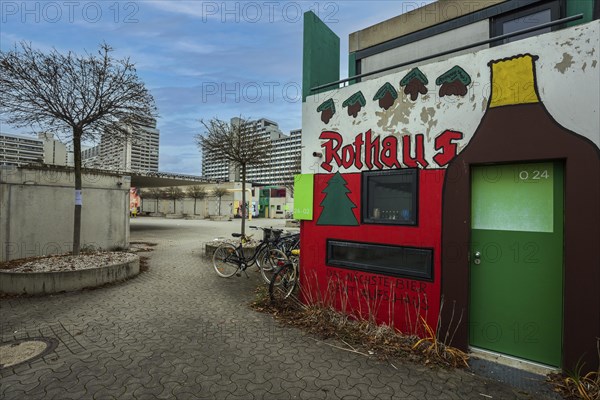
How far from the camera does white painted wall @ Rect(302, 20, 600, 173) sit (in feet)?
10.0

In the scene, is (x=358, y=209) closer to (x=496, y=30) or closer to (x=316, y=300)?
(x=316, y=300)

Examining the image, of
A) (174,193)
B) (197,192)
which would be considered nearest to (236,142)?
(197,192)

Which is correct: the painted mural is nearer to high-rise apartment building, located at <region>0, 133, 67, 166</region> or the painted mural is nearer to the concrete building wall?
the concrete building wall

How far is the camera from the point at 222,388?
2971mm

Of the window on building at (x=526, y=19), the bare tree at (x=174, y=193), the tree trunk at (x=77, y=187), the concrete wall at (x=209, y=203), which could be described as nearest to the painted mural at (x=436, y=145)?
the window on building at (x=526, y=19)

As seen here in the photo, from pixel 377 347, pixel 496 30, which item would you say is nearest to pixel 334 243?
pixel 377 347

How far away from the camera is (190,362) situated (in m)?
3.45

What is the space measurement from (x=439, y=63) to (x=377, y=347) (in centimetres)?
365

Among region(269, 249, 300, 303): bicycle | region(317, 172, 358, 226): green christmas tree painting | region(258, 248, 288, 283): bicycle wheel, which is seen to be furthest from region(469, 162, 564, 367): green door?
region(258, 248, 288, 283): bicycle wheel

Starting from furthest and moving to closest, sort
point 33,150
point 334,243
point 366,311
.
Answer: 1. point 33,150
2. point 334,243
3. point 366,311

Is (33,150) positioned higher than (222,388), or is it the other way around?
(33,150)

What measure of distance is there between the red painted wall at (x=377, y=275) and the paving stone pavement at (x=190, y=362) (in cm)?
78

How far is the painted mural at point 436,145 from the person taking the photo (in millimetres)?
3135

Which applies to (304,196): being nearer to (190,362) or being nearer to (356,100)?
(356,100)
